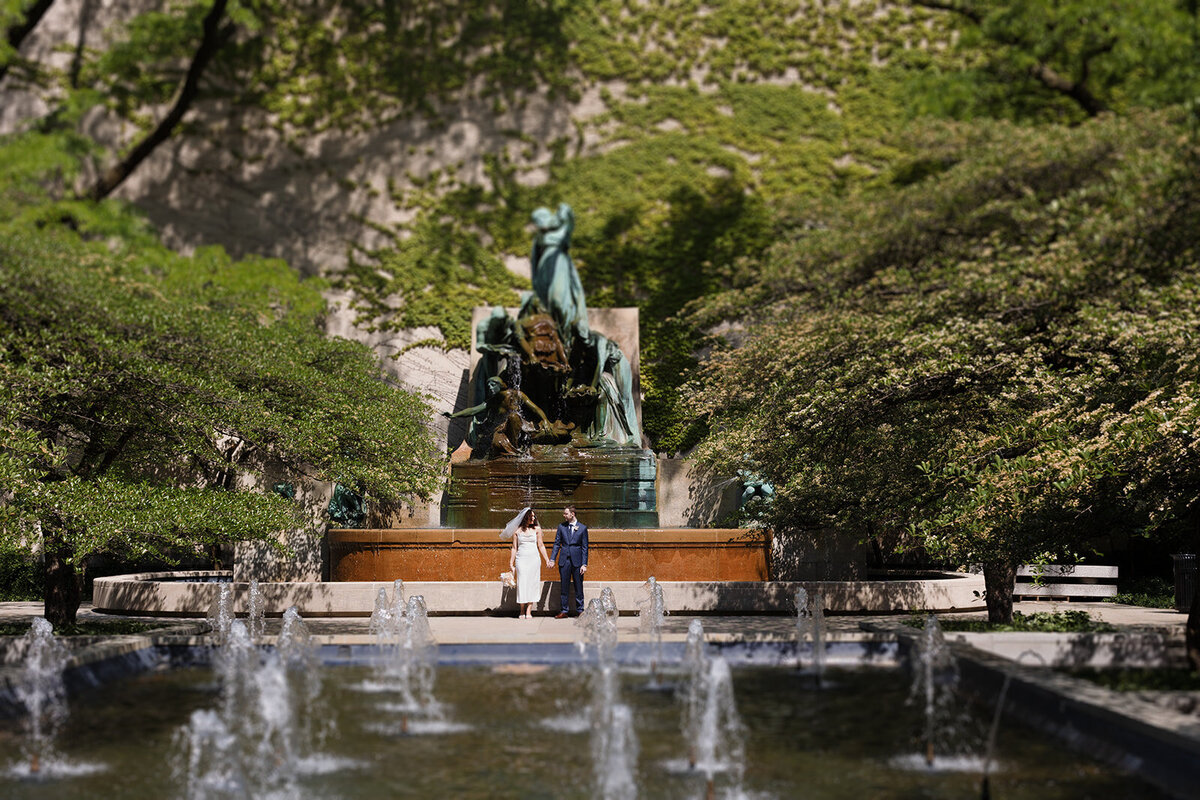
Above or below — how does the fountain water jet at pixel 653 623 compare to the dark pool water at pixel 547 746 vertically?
above

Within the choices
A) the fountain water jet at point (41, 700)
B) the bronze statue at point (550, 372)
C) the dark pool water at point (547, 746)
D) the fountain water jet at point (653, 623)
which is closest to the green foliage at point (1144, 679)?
the dark pool water at point (547, 746)

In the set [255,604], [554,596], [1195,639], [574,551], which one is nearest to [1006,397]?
[1195,639]

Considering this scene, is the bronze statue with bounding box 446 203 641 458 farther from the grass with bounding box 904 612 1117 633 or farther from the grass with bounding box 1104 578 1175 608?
the grass with bounding box 1104 578 1175 608

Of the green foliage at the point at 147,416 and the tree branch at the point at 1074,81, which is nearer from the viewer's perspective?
the green foliage at the point at 147,416

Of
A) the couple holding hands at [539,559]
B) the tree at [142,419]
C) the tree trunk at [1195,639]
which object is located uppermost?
the tree at [142,419]

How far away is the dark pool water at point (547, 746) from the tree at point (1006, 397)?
102 inches

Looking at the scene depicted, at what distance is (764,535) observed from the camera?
54.7 ft

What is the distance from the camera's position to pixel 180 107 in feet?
94.3

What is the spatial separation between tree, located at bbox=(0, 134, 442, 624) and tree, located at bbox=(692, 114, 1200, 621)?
507 cm

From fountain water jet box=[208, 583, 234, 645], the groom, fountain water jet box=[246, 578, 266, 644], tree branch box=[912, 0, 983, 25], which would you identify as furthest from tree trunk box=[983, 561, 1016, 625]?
tree branch box=[912, 0, 983, 25]

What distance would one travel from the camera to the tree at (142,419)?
418 inches

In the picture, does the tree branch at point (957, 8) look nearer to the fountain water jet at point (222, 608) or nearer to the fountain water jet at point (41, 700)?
the fountain water jet at point (222, 608)

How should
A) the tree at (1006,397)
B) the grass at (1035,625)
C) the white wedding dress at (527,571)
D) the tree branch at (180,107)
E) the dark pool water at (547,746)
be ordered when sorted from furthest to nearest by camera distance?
the tree branch at (180,107) → the white wedding dress at (527,571) → the grass at (1035,625) → the tree at (1006,397) → the dark pool water at (547,746)

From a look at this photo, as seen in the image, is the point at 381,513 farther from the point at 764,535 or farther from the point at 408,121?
the point at 408,121
